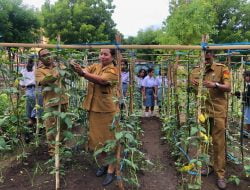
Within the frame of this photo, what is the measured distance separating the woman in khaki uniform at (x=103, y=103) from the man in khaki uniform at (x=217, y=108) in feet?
3.41

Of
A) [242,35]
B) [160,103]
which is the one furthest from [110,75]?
[242,35]

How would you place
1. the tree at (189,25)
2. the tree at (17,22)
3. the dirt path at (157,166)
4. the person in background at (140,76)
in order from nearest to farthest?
1. the dirt path at (157,166)
2. the person in background at (140,76)
3. the tree at (17,22)
4. the tree at (189,25)

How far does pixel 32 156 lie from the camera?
5.31 meters

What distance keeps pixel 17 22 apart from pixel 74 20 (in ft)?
23.5

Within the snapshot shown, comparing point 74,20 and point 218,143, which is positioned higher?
point 74,20

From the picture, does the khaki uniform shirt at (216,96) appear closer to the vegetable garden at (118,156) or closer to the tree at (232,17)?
the vegetable garden at (118,156)

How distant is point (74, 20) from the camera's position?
2192cm

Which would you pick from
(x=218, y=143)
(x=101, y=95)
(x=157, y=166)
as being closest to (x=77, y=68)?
(x=101, y=95)

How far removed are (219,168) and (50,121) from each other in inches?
97.0

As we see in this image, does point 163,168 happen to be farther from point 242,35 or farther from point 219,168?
point 242,35

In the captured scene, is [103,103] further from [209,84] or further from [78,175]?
[209,84]

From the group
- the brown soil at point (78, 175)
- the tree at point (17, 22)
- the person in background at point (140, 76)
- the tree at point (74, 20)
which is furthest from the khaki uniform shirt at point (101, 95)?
the tree at point (74, 20)

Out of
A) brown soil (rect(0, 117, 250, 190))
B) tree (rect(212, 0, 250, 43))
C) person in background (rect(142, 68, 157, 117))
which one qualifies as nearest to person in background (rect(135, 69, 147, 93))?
person in background (rect(142, 68, 157, 117))

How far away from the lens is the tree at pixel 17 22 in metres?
14.0
